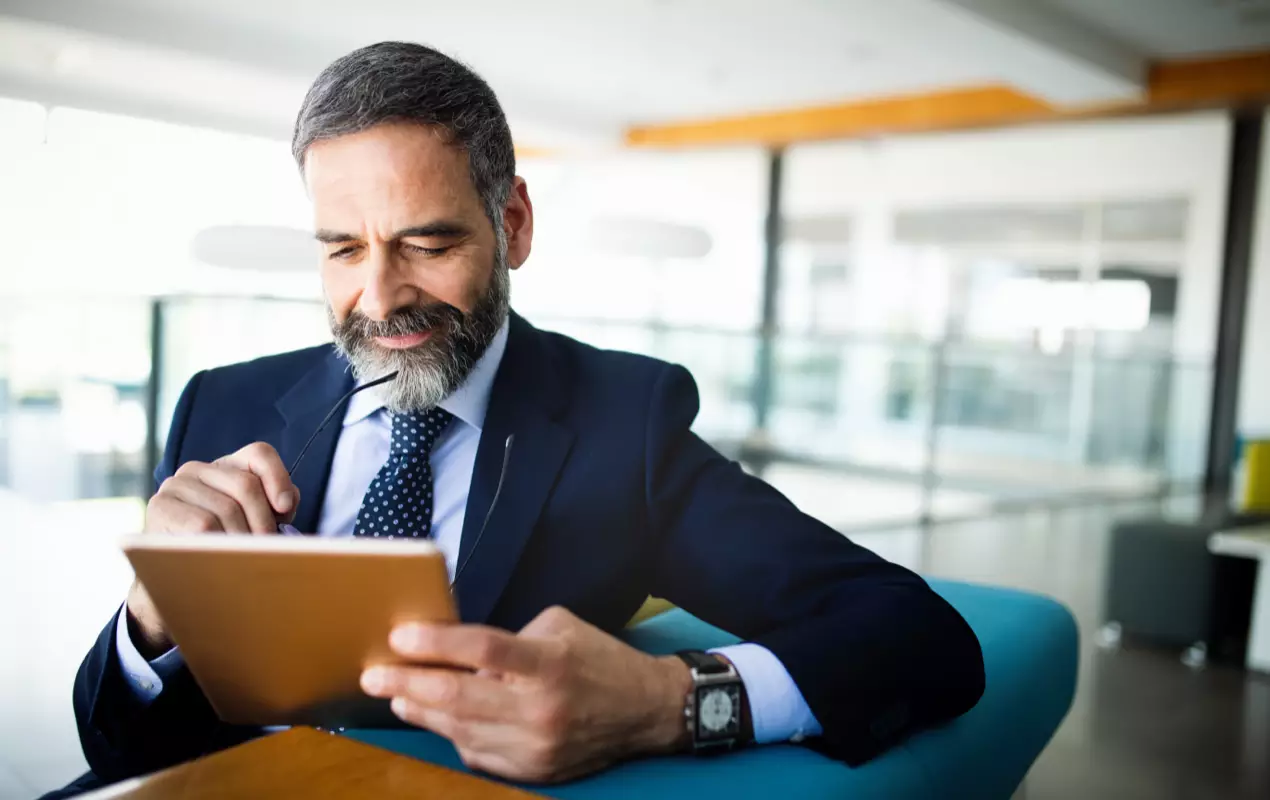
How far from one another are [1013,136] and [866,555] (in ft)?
25.7

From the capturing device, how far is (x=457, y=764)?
888mm

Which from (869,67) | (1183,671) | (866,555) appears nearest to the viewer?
(866,555)

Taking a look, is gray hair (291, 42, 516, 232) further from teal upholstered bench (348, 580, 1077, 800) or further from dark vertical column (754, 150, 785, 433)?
dark vertical column (754, 150, 785, 433)

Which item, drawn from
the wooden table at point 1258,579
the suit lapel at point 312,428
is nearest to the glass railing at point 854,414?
the wooden table at point 1258,579

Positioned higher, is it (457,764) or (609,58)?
(609,58)

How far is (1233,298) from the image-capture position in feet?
21.9

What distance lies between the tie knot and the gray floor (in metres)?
0.39

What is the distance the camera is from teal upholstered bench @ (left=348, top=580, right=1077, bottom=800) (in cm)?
89

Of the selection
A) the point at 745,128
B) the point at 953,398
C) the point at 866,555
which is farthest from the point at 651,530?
the point at 745,128

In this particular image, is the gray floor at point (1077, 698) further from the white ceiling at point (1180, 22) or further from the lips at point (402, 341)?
the white ceiling at point (1180, 22)

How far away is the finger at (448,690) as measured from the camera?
0.74 m

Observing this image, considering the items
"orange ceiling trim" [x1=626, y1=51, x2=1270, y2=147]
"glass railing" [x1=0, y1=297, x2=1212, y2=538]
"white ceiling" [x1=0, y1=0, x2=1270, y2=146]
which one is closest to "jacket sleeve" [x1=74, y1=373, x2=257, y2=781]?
"white ceiling" [x1=0, y1=0, x2=1270, y2=146]

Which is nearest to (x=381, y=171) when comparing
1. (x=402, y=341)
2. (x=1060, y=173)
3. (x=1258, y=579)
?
(x=402, y=341)

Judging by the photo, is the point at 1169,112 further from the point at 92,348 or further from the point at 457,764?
the point at 457,764
